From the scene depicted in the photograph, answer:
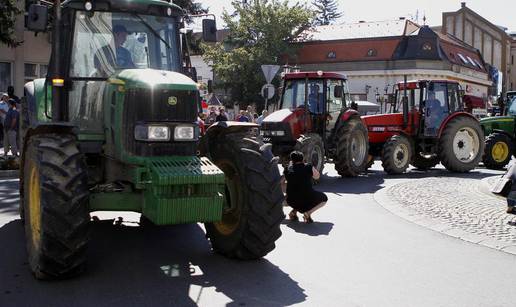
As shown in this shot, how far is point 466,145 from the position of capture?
17875 millimetres

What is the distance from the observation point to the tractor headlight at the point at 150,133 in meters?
6.17

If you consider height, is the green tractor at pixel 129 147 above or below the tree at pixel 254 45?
below

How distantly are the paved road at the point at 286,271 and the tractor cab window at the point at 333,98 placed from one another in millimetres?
6965

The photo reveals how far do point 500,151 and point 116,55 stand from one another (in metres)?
15.0

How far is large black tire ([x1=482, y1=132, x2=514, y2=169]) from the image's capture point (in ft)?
62.4

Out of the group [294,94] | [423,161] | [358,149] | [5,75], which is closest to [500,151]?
[423,161]

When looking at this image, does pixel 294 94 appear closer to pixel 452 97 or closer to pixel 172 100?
pixel 452 97

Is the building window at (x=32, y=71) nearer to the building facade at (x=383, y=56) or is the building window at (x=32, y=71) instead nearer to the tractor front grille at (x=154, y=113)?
the tractor front grille at (x=154, y=113)

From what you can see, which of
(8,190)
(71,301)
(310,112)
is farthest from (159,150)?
(310,112)

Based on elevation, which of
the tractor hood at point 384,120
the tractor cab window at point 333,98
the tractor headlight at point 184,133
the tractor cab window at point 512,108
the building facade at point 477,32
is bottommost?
the tractor hood at point 384,120

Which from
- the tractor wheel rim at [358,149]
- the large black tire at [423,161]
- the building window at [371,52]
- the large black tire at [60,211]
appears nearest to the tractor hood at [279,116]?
the tractor wheel rim at [358,149]

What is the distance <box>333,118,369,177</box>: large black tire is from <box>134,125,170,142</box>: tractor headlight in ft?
31.5

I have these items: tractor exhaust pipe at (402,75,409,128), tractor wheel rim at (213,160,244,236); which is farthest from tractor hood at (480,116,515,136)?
tractor wheel rim at (213,160,244,236)

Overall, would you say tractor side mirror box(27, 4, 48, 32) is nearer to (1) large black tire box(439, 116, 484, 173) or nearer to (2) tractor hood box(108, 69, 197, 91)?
(2) tractor hood box(108, 69, 197, 91)
